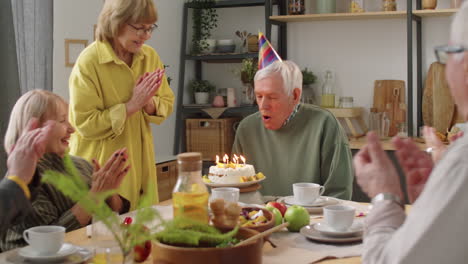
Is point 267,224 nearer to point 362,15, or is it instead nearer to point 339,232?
point 339,232

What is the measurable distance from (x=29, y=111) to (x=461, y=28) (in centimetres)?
143

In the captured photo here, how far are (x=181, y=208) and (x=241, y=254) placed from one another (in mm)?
294

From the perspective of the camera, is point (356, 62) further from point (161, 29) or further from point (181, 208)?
point (181, 208)

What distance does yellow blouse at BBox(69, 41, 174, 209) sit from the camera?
9.12ft

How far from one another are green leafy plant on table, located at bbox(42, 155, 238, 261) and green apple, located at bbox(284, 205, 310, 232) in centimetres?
51

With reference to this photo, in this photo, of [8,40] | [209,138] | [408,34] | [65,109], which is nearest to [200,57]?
[209,138]

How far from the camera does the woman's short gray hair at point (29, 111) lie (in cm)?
205

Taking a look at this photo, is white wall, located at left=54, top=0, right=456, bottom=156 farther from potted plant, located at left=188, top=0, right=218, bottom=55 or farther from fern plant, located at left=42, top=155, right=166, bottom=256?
fern plant, located at left=42, top=155, right=166, bottom=256

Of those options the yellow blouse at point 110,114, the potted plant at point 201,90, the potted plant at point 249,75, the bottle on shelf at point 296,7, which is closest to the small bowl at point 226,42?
the potted plant at point 249,75

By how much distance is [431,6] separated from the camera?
4336 mm

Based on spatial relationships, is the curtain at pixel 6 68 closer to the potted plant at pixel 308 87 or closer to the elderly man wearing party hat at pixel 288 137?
the elderly man wearing party hat at pixel 288 137

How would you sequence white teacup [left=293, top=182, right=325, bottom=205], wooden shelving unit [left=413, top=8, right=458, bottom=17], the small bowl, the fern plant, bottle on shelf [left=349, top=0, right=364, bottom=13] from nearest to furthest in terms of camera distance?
the fern plant → white teacup [left=293, top=182, right=325, bottom=205] → wooden shelving unit [left=413, top=8, right=458, bottom=17] → bottle on shelf [left=349, top=0, right=364, bottom=13] → the small bowl

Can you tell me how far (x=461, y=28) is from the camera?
46.5 inches

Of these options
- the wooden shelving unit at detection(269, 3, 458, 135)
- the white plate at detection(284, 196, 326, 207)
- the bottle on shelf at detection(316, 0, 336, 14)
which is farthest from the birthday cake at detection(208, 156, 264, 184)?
the bottle on shelf at detection(316, 0, 336, 14)
